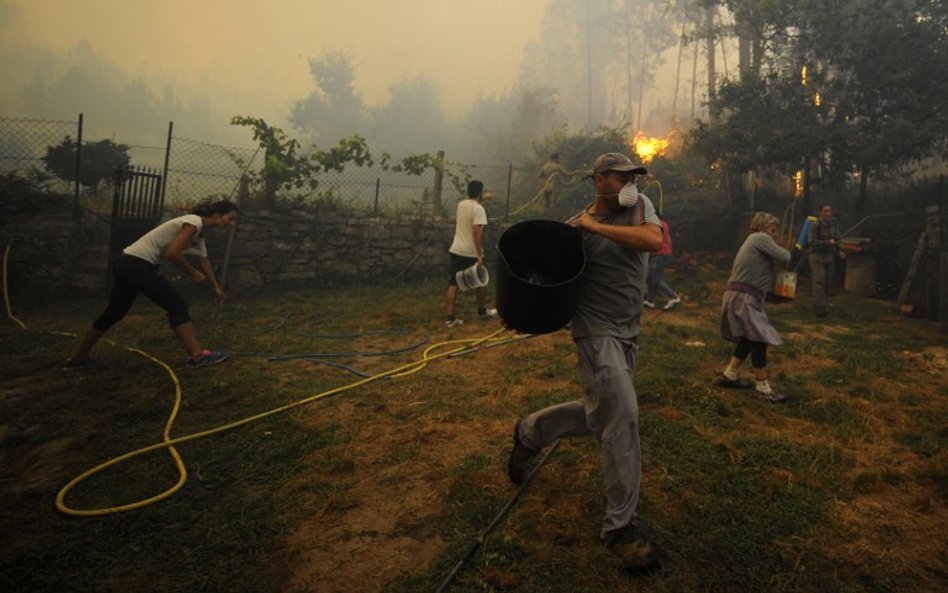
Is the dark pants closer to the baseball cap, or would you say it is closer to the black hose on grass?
the black hose on grass

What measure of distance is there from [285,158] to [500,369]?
766cm

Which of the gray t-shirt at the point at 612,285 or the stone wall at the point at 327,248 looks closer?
the gray t-shirt at the point at 612,285

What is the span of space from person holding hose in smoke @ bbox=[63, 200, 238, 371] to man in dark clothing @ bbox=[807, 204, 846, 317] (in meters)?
9.10

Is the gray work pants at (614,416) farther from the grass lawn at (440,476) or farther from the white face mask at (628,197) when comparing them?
the white face mask at (628,197)

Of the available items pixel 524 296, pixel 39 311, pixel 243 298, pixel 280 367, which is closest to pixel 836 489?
pixel 524 296

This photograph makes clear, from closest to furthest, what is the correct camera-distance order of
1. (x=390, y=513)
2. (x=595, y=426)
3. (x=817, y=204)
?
(x=595, y=426), (x=390, y=513), (x=817, y=204)

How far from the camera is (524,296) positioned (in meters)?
2.29

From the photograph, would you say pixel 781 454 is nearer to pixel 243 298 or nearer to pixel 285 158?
pixel 243 298

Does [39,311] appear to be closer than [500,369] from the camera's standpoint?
No

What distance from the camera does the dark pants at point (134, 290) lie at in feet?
15.7

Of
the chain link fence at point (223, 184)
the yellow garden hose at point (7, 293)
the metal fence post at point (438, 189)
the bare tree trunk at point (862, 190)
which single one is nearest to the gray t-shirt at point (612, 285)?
the chain link fence at point (223, 184)

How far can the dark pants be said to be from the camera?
4793mm

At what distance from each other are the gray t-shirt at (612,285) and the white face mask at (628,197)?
73 mm

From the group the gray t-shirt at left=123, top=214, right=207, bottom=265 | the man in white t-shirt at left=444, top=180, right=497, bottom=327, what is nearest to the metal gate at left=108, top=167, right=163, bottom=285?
the gray t-shirt at left=123, top=214, right=207, bottom=265
